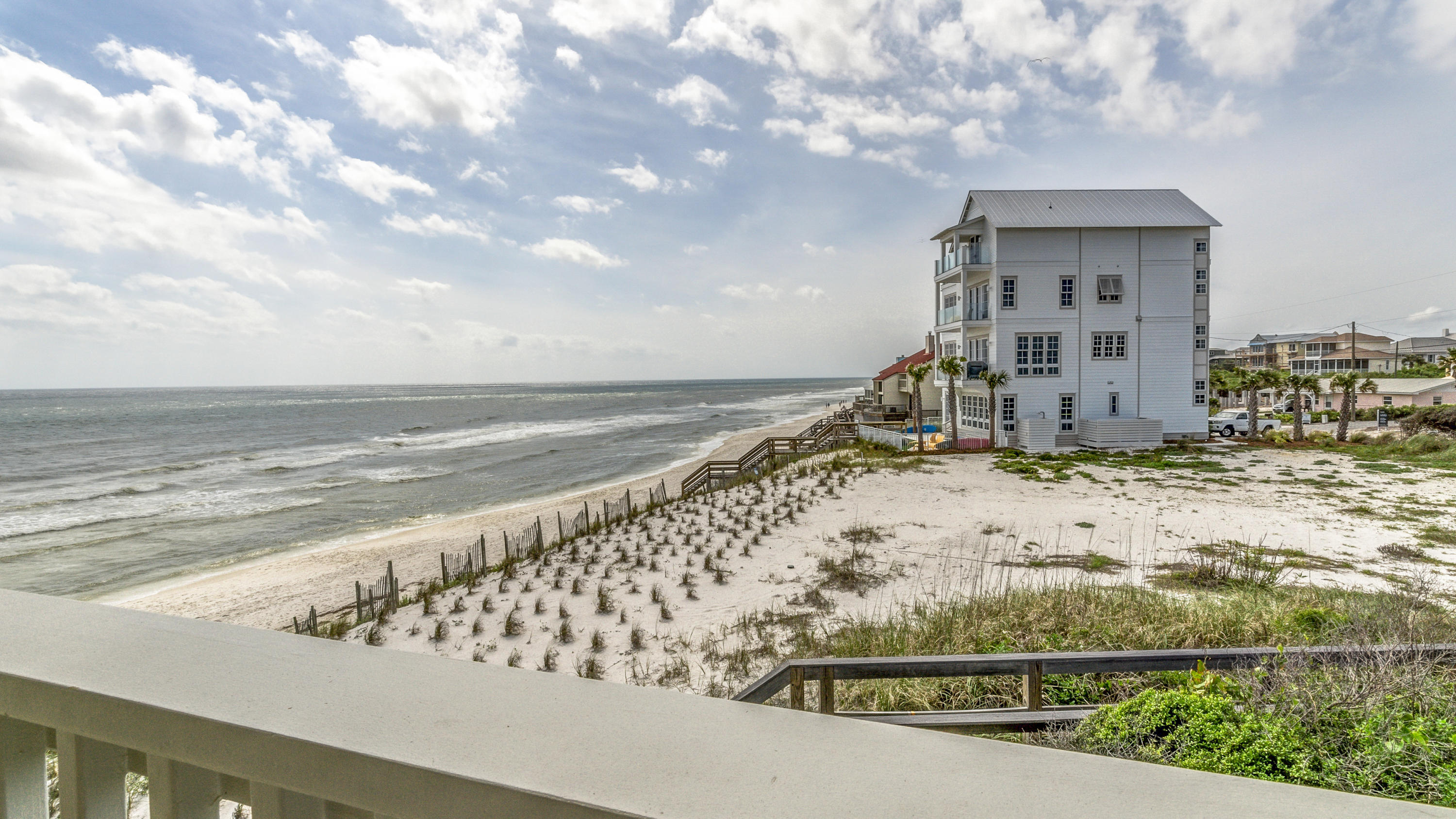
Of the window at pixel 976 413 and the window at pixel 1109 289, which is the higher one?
the window at pixel 1109 289

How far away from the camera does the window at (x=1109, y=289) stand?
86.6 feet

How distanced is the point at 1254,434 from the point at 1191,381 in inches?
168

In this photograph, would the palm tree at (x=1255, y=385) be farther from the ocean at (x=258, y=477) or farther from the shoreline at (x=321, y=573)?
the ocean at (x=258, y=477)

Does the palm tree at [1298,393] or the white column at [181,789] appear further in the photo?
the palm tree at [1298,393]

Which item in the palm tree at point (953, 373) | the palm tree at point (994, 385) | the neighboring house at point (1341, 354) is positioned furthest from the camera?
the neighboring house at point (1341, 354)

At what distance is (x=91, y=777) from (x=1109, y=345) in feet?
102

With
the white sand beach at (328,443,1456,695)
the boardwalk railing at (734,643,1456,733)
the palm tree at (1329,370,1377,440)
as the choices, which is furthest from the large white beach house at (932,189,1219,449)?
the boardwalk railing at (734,643,1456,733)

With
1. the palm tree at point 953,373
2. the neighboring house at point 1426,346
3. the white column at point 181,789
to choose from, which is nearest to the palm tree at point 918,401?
the palm tree at point 953,373

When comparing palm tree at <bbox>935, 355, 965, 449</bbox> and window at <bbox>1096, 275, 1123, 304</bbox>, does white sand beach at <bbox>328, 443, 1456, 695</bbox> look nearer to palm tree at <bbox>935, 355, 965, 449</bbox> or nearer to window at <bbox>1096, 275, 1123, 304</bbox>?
palm tree at <bbox>935, 355, 965, 449</bbox>

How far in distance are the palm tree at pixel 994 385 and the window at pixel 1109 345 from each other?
4.04 meters

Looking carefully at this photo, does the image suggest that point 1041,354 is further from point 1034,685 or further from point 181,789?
point 181,789

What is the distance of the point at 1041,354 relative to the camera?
26.5 metres

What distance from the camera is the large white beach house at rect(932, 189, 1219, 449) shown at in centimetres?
2642

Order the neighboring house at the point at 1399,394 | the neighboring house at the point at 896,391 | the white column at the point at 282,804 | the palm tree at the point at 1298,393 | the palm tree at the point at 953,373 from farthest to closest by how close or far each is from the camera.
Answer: the neighboring house at the point at 1399,394, the neighboring house at the point at 896,391, the palm tree at the point at 1298,393, the palm tree at the point at 953,373, the white column at the point at 282,804
